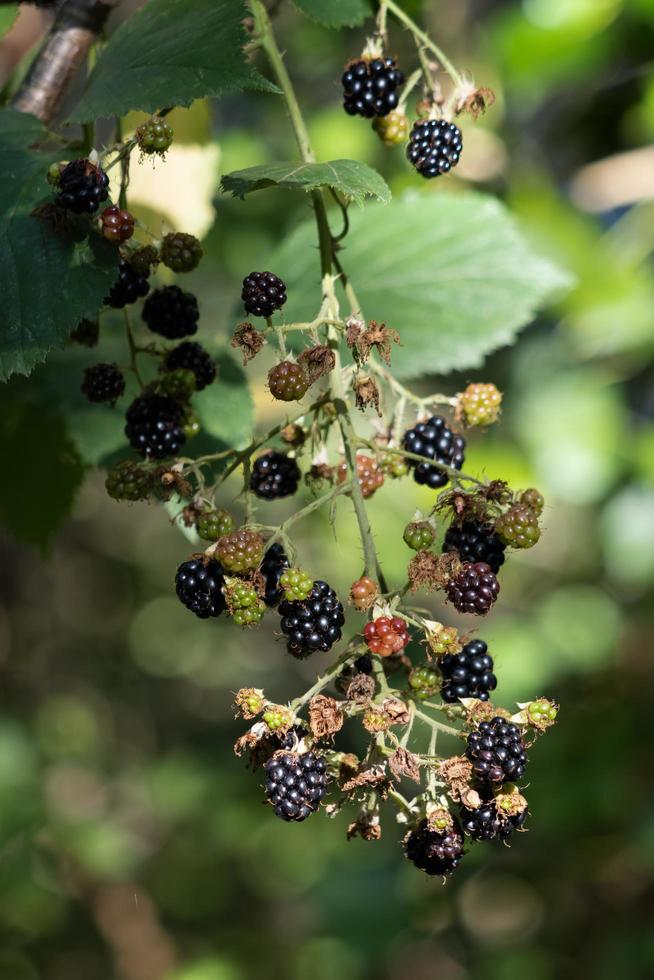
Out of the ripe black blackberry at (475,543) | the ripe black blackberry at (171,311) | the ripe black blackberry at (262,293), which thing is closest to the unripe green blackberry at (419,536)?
the ripe black blackberry at (475,543)

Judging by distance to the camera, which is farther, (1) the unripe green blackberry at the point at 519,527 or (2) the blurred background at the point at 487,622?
(2) the blurred background at the point at 487,622

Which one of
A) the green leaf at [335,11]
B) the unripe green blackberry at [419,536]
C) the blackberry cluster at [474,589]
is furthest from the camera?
the green leaf at [335,11]

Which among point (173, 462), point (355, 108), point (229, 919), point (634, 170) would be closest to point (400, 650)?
point (173, 462)

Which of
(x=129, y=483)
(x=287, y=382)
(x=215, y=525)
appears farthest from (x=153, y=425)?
(x=287, y=382)

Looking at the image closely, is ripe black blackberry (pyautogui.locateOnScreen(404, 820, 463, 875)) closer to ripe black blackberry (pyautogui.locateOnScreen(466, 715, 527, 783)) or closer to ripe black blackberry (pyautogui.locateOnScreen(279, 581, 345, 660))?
ripe black blackberry (pyautogui.locateOnScreen(466, 715, 527, 783))

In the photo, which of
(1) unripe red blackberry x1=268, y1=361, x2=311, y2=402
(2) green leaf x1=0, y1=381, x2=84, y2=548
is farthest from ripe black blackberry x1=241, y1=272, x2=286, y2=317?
(2) green leaf x1=0, y1=381, x2=84, y2=548

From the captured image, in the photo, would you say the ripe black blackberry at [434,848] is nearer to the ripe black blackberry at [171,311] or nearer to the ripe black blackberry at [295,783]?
the ripe black blackberry at [295,783]

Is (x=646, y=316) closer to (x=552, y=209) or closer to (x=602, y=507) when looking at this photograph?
(x=552, y=209)
